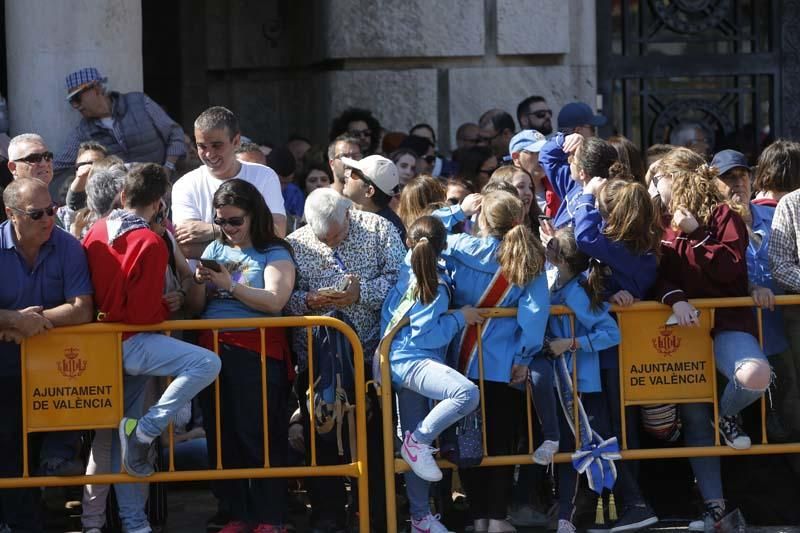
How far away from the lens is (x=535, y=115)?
415 inches

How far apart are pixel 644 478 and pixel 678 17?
4.76 m

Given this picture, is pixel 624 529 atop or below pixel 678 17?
below

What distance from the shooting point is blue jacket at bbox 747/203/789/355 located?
7719 millimetres

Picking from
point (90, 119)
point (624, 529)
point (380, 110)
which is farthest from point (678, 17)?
point (624, 529)

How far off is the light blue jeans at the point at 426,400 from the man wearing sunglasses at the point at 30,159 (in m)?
2.39

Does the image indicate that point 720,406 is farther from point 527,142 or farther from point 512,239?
point 527,142

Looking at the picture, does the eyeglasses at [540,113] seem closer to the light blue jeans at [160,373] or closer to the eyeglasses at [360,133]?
the eyeglasses at [360,133]

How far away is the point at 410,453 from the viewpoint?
23.8 feet

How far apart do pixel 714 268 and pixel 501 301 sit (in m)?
1.04

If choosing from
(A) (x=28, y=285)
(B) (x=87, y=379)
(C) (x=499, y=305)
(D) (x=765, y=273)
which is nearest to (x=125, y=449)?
(B) (x=87, y=379)

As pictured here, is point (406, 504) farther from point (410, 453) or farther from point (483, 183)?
point (483, 183)

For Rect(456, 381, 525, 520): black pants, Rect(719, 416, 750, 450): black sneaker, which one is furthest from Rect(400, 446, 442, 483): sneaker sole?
Rect(719, 416, 750, 450): black sneaker

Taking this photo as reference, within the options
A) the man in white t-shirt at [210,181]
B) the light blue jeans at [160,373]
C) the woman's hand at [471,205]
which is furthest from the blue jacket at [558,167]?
the light blue jeans at [160,373]

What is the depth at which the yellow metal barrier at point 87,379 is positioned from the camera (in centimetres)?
722
